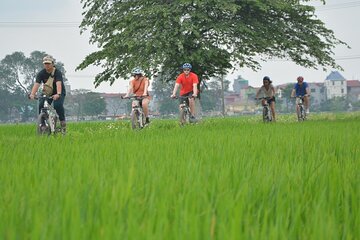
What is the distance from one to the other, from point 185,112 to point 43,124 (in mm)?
4648

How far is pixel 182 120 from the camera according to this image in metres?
12.8

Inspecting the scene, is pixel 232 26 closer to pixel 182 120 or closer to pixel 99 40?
pixel 99 40

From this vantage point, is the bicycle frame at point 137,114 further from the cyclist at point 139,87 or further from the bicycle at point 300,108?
the bicycle at point 300,108

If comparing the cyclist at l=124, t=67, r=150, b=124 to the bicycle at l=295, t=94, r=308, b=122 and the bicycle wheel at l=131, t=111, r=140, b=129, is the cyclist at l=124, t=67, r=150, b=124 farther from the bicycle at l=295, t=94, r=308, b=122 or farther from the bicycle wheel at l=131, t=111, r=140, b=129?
the bicycle at l=295, t=94, r=308, b=122

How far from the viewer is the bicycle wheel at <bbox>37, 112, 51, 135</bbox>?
925cm

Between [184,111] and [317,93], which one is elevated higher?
[317,93]

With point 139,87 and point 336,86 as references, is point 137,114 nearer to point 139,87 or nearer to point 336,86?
point 139,87

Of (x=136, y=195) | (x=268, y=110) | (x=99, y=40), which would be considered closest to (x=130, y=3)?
(x=99, y=40)

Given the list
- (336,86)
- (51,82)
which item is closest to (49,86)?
(51,82)

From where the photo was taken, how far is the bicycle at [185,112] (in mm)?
12768

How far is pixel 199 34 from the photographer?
55.3ft

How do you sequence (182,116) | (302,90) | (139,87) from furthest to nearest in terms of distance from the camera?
(302,90) → (182,116) → (139,87)

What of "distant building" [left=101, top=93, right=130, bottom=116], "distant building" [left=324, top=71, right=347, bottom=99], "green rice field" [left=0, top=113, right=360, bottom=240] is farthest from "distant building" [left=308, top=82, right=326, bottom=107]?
"green rice field" [left=0, top=113, right=360, bottom=240]

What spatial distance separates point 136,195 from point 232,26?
56.9ft
